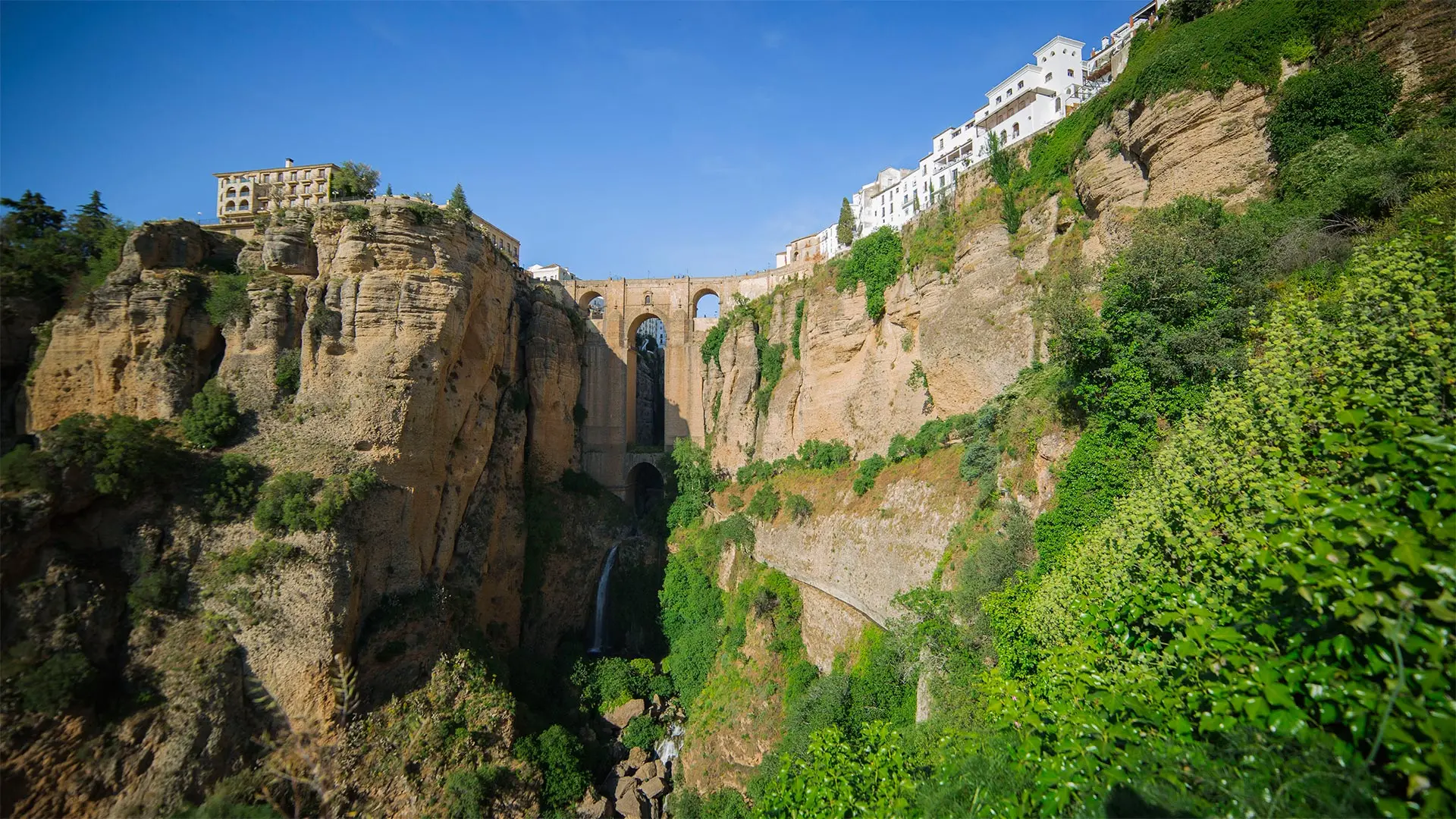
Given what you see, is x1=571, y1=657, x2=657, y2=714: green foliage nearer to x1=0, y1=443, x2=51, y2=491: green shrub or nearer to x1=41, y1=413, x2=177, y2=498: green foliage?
x1=41, y1=413, x2=177, y2=498: green foliage

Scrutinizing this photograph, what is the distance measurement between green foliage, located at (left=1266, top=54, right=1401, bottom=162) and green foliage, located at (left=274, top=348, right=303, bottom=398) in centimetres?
2480

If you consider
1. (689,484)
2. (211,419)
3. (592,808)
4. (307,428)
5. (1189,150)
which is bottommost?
(592,808)

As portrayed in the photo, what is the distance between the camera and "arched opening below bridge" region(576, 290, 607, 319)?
1417 inches

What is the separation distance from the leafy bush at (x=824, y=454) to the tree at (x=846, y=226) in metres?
15.6

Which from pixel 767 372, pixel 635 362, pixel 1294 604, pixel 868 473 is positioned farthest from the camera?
pixel 635 362

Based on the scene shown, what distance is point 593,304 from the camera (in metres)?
36.7

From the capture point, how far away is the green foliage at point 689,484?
2950 cm

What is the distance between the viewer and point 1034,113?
3133 cm

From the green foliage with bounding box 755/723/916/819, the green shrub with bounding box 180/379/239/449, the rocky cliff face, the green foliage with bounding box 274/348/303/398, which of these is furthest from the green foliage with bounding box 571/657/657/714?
the green foliage with bounding box 755/723/916/819

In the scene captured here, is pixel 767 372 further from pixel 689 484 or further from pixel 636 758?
pixel 636 758

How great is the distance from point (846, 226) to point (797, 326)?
42.7 ft

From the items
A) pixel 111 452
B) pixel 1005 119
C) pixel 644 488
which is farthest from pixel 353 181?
pixel 1005 119

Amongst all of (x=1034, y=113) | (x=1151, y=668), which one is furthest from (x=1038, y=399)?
(x=1034, y=113)

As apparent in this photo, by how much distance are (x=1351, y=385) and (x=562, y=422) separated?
90.9ft
